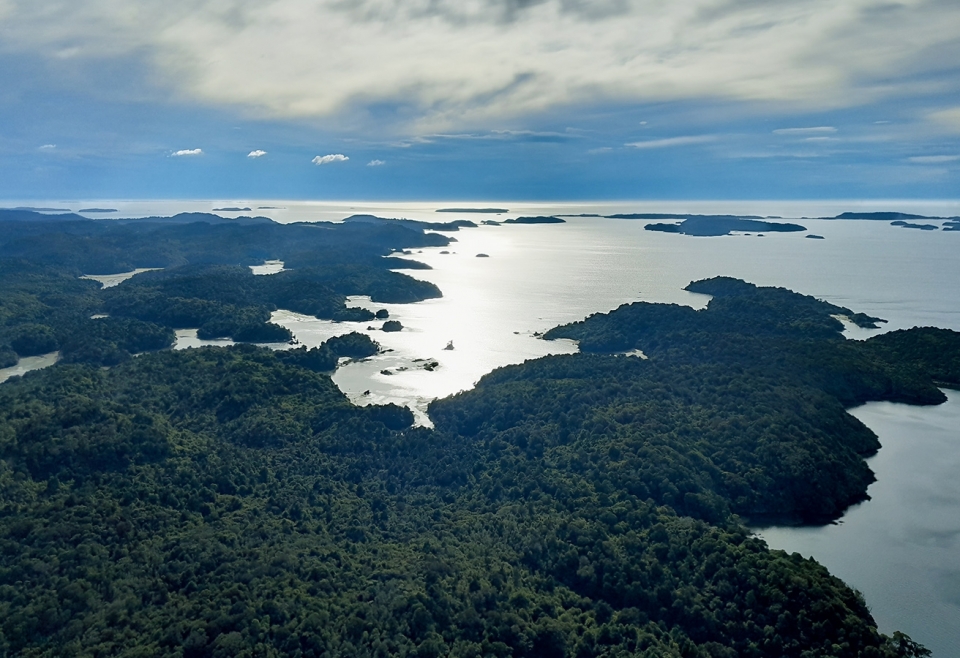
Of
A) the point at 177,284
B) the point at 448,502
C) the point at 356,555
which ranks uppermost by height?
the point at 177,284

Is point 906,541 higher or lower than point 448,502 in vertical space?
lower

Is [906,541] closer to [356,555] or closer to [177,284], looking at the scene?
[356,555]

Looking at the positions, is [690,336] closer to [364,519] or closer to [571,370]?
[571,370]

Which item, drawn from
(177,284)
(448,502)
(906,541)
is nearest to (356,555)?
(448,502)

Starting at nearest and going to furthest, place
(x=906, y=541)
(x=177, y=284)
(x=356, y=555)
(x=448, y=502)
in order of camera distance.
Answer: (x=356, y=555), (x=906, y=541), (x=448, y=502), (x=177, y=284)

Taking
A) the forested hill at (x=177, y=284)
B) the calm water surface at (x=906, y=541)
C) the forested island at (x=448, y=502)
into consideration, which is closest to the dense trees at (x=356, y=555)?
the forested island at (x=448, y=502)

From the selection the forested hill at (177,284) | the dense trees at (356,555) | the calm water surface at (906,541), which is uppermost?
the forested hill at (177,284)

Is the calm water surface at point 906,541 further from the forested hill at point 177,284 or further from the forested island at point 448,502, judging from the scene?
the forested hill at point 177,284

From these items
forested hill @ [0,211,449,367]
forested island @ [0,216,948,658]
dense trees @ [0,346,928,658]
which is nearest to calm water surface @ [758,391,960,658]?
forested island @ [0,216,948,658]

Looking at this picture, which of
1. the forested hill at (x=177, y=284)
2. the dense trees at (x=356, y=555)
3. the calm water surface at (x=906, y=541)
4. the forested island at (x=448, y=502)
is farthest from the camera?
the forested hill at (x=177, y=284)
